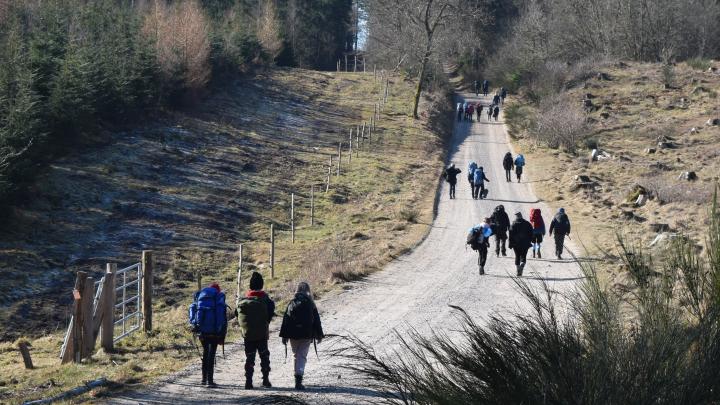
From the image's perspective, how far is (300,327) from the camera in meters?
10.3

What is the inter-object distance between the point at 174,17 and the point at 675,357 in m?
50.0

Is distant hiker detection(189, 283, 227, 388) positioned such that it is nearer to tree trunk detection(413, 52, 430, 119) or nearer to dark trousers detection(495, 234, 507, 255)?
dark trousers detection(495, 234, 507, 255)

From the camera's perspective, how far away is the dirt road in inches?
407

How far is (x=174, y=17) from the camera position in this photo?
50.9 m

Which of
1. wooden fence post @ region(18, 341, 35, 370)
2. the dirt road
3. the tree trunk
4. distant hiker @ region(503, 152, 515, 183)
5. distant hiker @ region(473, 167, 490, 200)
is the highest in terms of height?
the tree trunk

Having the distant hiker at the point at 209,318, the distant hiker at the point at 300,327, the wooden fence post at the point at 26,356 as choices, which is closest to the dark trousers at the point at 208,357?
the distant hiker at the point at 209,318

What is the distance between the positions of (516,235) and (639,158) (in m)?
26.1

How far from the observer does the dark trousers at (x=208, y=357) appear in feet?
34.5

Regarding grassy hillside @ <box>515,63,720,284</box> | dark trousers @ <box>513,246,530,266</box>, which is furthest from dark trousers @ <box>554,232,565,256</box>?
dark trousers @ <box>513,246,530,266</box>

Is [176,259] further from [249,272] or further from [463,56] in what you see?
[463,56]

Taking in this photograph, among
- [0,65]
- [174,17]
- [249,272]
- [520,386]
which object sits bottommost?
[249,272]

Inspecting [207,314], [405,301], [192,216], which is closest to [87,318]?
[207,314]

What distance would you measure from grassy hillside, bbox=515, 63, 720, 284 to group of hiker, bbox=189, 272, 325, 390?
4.04 m

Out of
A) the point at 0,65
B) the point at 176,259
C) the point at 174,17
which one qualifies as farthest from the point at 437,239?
the point at 174,17
